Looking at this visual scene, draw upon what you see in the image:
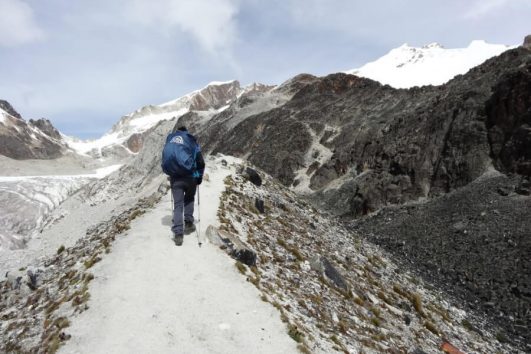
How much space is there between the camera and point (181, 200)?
12.7 metres

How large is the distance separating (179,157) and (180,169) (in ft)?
1.18

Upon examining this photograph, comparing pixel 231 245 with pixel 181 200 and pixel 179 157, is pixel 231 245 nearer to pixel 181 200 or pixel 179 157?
pixel 181 200

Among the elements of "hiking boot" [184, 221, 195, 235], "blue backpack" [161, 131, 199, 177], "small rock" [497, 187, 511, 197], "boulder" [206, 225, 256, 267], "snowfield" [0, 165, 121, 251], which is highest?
"blue backpack" [161, 131, 199, 177]

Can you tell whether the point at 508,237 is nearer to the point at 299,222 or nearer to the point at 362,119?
the point at 299,222

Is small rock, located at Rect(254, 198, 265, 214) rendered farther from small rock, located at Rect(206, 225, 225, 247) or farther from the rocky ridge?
small rock, located at Rect(206, 225, 225, 247)

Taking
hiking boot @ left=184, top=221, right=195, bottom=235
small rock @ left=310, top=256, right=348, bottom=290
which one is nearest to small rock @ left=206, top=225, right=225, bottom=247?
hiking boot @ left=184, top=221, right=195, bottom=235

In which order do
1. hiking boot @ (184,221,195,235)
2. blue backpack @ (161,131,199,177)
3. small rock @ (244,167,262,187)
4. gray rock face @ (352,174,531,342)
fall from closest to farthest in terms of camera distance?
1. blue backpack @ (161,131,199,177)
2. hiking boot @ (184,221,195,235)
3. gray rock face @ (352,174,531,342)
4. small rock @ (244,167,262,187)

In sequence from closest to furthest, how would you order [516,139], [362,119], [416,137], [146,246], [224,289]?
[224,289] < [146,246] < [516,139] < [416,137] < [362,119]

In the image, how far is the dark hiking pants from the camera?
1244cm

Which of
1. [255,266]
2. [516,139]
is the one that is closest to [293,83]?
[516,139]

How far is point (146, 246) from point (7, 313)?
3.72 m

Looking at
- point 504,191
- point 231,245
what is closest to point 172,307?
point 231,245

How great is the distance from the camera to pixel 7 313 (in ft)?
34.9

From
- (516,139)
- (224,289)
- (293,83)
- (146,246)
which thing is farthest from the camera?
(293,83)
